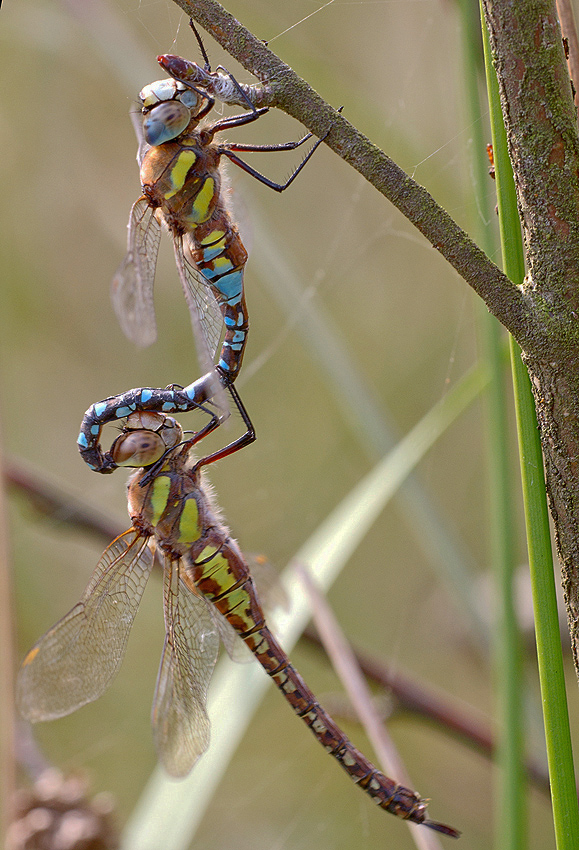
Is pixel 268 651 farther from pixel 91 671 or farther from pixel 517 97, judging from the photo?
pixel 517 97

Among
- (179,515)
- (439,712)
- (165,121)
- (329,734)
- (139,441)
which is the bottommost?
(439,712)

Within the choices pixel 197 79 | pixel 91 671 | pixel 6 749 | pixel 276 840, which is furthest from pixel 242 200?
pixel 276 840

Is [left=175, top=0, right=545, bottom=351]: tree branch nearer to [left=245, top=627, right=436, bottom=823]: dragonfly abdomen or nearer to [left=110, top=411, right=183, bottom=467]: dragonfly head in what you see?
[left=110, top=411, right=183, bottom=467]: dragonfly head

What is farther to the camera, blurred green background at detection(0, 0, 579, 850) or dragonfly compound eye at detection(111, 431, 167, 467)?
blurred green background at detection(0, 0, 579, 850)

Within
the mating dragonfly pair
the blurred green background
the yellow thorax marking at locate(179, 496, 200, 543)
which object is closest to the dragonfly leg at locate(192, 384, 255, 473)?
the mating dragonfly pair

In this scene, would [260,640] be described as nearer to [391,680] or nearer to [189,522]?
[189,522]

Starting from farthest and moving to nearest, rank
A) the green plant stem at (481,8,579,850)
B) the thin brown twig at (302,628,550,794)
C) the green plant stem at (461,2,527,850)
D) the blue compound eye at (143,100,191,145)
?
the thin brown twig at (302,628,550,794) < the blue compound eye at (143,100,191,145) < the green plant stem at (461,2,527,850) < the green plant stem at (481,8,579,850)

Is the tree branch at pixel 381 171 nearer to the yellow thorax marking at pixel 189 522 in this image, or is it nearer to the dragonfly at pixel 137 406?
the dragonfly at pixel 137 406

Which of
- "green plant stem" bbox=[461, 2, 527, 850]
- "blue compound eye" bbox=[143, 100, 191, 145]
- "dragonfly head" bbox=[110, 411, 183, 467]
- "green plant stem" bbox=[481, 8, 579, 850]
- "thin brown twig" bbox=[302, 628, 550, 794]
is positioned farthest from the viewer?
"thin brown twig" bbox=[302, 628, 550, 794]

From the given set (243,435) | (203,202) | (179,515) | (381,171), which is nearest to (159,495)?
(179,515)
